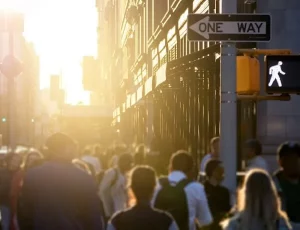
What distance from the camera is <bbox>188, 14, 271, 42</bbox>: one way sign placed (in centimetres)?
1092

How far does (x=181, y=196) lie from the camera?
9984 millimetres

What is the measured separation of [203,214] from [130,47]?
6626 cm

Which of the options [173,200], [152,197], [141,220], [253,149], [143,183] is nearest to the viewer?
[141,220]

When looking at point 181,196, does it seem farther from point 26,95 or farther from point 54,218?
point 26,95

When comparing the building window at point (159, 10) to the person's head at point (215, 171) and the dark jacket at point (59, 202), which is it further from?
the dark jacket at point (59, 202)

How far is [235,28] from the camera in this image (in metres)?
11.0

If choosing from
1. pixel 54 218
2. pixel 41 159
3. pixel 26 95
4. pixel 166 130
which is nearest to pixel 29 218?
pixel 54 218

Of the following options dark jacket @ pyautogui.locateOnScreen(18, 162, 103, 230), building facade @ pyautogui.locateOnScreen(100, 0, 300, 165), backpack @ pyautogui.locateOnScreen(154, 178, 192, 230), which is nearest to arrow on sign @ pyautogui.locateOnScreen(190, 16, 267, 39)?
backpack @ pyautogui.locateOnScreen(154, 178, 192, 230)

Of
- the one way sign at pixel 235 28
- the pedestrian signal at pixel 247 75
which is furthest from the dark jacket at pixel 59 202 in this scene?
the one way sign at pixel 235 28

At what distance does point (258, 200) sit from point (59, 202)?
2.17 meters

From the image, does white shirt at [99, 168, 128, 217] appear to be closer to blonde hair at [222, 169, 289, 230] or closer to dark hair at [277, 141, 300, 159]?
dark hair at [277, 141, 300, 159]

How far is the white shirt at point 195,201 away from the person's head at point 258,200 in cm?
291

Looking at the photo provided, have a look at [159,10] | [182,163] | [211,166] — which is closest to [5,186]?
[211,166]

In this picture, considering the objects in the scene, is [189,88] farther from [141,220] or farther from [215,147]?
[141,220]
